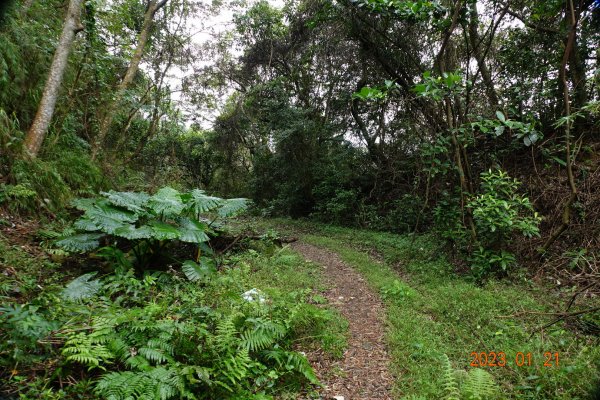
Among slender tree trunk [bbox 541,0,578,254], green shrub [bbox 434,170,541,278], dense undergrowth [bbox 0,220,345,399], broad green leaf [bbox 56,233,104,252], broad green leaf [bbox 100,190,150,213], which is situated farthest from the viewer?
green shrub [bbox 434,170,541,278]

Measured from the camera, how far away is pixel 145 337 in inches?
105

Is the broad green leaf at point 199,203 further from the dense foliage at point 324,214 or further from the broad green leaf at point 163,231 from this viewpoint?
the broad green leaf at point 163,231

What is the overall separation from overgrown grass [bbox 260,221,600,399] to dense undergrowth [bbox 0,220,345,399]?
0.89 meters

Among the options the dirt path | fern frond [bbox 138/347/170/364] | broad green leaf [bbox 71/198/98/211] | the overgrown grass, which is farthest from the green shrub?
broad green leaf [bbox 71/198/98/211]

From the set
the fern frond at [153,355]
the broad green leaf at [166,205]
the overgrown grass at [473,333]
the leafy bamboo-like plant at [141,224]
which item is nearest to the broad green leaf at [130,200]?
the leafy bamboo-like plant at [141,224]

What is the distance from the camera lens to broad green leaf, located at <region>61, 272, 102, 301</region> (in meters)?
3.19

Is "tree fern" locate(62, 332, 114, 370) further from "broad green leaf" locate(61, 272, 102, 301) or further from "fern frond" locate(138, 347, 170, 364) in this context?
"broad green leaf" locate(61, 272, 102, 301)

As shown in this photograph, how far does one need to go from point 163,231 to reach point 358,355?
307 cm

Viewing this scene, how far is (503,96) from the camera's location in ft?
25.4

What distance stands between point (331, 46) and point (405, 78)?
3.32 m

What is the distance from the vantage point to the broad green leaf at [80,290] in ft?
10.5

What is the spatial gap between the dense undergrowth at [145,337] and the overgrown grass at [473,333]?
0.89 metres

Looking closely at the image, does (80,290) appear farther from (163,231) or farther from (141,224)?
(141,224)

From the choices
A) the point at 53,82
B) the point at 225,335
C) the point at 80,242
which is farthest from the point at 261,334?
the point at 53,82
